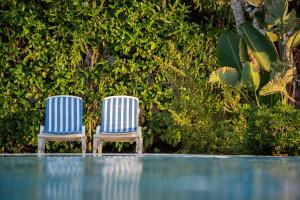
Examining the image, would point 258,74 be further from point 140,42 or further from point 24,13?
point 24,13

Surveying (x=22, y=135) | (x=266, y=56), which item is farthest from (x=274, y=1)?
(x=22, y=135)

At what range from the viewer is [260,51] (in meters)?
10.3

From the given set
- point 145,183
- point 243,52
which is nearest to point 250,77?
point 243,52

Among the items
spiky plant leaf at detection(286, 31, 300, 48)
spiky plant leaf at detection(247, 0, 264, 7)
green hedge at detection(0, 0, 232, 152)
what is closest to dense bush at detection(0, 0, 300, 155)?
green hedge at detection(0, 0, 232, 152)

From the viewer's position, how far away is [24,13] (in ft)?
36.2

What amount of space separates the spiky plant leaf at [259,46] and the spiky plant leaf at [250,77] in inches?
15.4

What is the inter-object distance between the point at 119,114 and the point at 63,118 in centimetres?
85

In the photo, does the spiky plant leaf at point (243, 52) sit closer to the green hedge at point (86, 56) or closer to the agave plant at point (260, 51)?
the agave plant at point (260, 51)

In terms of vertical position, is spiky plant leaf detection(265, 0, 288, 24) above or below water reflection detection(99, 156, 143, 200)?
above

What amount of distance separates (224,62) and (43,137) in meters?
3.03

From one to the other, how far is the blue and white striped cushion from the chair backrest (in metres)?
0.40

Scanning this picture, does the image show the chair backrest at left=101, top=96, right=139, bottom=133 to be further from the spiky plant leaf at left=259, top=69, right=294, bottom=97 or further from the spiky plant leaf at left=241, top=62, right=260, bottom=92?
the spiky plant leaf at left=259, top=69, right=294, bottom=97

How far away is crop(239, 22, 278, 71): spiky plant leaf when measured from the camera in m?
10.3

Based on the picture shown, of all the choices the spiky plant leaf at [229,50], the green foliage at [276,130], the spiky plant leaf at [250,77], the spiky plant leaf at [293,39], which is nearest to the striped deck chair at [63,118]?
the spiky plant leaf at [229,50]
